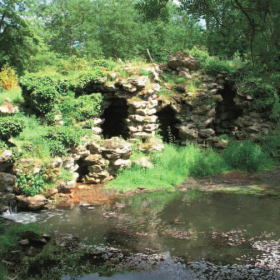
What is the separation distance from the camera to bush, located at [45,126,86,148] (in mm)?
9641

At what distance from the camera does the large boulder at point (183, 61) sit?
14602mm

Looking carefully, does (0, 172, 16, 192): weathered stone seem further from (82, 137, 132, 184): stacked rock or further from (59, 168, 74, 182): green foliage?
(82, 137, 132, 184): stacked rock

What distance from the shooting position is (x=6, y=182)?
767cm

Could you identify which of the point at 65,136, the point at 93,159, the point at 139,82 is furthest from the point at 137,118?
the point at 65,136

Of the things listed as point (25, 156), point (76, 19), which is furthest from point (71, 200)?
point (76, 19)

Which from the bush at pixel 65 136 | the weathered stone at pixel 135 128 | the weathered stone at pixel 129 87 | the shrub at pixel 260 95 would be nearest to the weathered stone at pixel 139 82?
the weathered stone at pixel 129 87

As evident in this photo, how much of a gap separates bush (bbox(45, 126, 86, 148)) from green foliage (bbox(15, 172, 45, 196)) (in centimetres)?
169

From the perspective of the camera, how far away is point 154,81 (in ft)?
43.4

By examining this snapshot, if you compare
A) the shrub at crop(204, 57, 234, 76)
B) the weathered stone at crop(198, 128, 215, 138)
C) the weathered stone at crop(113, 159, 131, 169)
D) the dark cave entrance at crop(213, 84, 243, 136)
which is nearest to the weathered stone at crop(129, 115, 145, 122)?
the weathered stone at crop(113, 159, 131, 169)

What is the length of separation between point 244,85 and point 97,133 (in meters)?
7.93

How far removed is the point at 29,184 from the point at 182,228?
174 inches

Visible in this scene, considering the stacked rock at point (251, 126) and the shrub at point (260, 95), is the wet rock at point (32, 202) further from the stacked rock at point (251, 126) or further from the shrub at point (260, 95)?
the shrub at point (260, 95)

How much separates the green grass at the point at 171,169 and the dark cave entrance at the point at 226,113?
3397 millimetres

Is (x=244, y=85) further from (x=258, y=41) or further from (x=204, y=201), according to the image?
(x=258, y=41)
